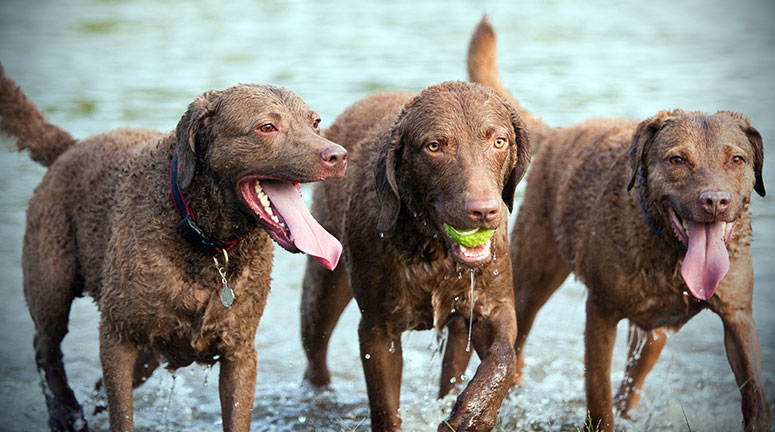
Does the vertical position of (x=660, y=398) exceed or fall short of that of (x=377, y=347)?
it falls short

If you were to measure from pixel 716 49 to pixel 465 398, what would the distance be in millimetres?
16124

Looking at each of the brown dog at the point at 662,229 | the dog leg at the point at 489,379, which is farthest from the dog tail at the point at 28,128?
the brown dog at the point at 662,229

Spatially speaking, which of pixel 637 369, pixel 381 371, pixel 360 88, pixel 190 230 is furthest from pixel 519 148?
pixel 360 88

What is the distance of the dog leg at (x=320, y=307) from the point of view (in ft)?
22.8

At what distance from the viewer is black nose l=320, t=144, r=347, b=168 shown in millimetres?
4664

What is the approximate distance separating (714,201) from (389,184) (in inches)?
63.7

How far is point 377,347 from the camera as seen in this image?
568 cm

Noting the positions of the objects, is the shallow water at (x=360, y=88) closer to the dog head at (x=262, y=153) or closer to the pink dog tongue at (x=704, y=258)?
the pink dog tongue at (x=704, y=258)

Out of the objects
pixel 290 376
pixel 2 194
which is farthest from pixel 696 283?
pixel 2 194

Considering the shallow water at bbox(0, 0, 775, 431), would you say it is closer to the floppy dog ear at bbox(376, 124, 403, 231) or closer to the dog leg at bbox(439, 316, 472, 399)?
the dog leg at bbox(439, 316, 472, 399)

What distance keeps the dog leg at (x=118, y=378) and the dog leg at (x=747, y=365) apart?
126 inches

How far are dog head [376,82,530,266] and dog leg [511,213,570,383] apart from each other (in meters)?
1.98

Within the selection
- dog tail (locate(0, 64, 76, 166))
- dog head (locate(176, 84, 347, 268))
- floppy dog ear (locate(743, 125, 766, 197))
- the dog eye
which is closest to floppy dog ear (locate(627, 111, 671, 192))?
floppy dog ear (locate(743, 125, 766, 197))

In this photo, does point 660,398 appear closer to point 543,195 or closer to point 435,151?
point 543,195
